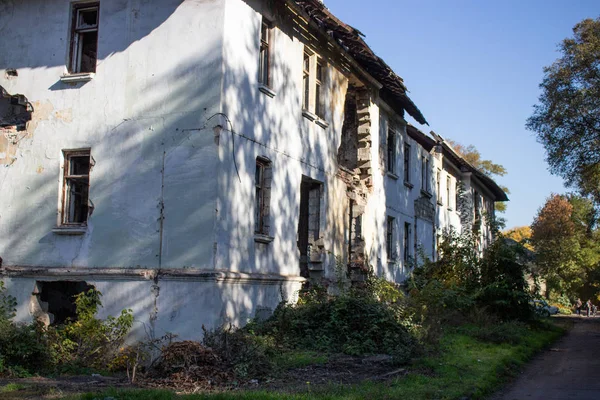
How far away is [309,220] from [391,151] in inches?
302

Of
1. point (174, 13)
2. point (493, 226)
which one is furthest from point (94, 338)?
point (493, 226)

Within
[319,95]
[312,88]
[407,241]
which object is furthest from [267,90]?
[407,241]

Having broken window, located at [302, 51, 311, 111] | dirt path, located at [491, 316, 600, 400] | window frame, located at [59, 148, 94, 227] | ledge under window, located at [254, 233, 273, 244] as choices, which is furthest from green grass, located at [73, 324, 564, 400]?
broken window, located at [302, 51, 311, 111]

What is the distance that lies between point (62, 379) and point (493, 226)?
665 inches

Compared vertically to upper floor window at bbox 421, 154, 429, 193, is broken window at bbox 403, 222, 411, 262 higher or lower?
lower

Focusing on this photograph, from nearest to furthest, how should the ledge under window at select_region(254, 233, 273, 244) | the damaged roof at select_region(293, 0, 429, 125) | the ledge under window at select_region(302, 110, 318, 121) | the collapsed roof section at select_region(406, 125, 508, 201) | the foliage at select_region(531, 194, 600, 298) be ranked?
1. the ledge under window at select_region(254, 233, 273, 244)
2. the damaged roof at select_region(293, 0, 429, 125)
3. the ledge under window at select_region(302, 110, 318, 121)
4. the collapsed roof section at select_region(406, 125, 508, 201)
5. the foliage at select_region(531, 194, 600, 298)

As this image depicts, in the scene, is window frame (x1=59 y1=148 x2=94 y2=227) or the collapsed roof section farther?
the collapsed roof section

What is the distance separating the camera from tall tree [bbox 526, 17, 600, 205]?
75.8 ft

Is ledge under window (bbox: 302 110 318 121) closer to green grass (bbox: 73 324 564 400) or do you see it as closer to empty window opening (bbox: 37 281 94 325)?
green grass (bbox: 73 324 564 400)

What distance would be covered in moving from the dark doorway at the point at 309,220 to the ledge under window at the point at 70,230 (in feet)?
18.9

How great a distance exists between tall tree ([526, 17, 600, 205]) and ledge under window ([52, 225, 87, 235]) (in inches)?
715

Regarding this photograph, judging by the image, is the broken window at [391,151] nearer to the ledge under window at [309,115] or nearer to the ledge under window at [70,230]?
the ledge under window at [309,115]

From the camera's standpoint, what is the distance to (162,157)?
13.1 metres

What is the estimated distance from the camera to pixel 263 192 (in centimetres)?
1473
